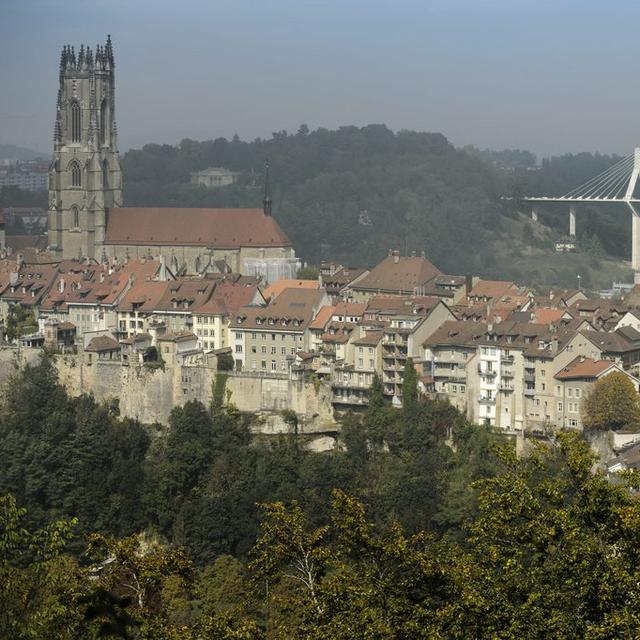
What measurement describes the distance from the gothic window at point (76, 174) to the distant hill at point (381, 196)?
2530 centimetres

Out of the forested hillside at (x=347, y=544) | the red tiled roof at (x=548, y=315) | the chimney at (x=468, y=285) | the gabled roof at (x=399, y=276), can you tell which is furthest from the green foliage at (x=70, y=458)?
the chimney at (x=468, y=285)

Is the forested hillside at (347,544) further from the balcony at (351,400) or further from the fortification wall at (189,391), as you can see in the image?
the fortification wall at (189,391)

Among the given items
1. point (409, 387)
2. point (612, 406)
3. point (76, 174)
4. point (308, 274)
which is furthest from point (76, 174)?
point (612, 406)

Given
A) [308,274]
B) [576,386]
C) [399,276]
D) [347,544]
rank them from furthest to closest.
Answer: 1. [308,274]
2. [399,276]
3. [576,386]
4. [347,544]

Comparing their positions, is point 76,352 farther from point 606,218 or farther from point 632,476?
point 606,218

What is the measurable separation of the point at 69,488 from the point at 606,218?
213 feet

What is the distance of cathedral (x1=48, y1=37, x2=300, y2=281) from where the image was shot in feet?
177

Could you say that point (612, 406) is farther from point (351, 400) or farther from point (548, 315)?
point (351, 400)

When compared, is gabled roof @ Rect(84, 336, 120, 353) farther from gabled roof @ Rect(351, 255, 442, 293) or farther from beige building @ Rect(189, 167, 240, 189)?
beige building @ Rect(189, 167, 240, 189)

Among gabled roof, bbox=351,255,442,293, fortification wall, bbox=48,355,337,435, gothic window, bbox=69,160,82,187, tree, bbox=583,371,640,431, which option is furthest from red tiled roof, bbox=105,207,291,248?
tree, bbox=583,371,640,431

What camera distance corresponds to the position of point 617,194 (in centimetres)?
9138

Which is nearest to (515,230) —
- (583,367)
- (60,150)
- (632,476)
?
(60,150)

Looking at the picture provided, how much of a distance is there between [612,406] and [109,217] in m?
26.6

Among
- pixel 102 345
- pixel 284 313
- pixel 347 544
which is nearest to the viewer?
pixel 347 544
